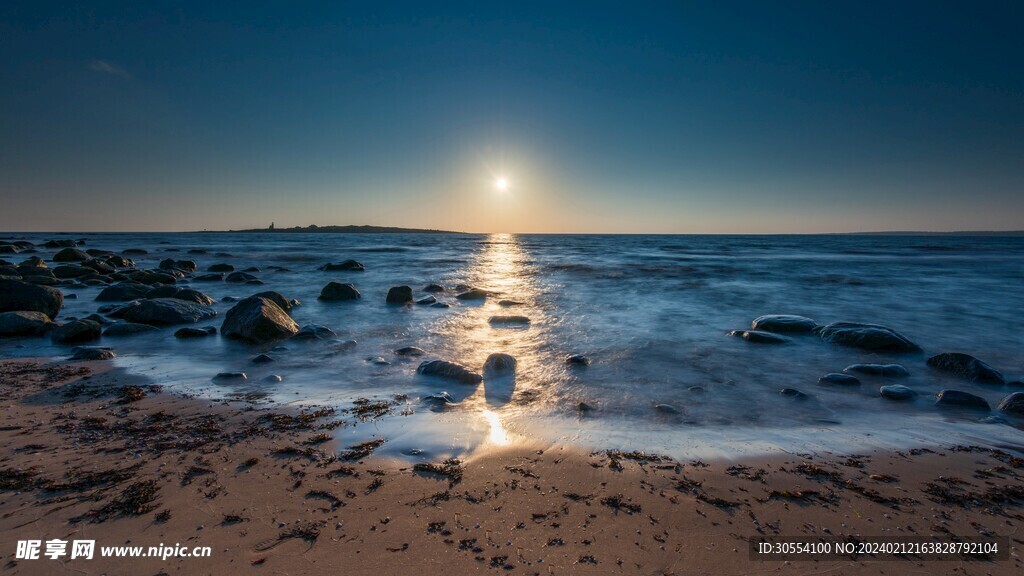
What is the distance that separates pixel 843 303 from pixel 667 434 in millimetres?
11197

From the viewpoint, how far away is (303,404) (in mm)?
4148

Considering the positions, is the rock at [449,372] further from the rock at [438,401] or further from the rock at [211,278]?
the rock at [211,278]

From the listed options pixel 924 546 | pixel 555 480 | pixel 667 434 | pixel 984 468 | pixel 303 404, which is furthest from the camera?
pixel 303 404

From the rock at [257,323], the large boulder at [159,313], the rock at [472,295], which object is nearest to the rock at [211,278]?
the large boulder at [159,313]

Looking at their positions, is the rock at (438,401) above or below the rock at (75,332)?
below

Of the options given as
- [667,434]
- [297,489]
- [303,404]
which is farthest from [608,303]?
[297,489]

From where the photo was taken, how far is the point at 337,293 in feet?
Result: 36.7

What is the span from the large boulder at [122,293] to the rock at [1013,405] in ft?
49.0

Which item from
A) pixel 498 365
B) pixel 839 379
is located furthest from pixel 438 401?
pixel 839 379

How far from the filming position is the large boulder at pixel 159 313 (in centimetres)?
744

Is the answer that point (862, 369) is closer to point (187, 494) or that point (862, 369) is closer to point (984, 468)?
point (984, 468)

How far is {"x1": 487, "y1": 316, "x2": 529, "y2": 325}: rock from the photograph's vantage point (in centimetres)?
854

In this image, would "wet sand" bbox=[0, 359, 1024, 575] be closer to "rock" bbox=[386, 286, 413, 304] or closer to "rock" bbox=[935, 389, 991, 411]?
"rock" bbox=[935, 389, 991, 411]

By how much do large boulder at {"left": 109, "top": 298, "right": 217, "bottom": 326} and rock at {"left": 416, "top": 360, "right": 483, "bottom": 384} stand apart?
541cm
